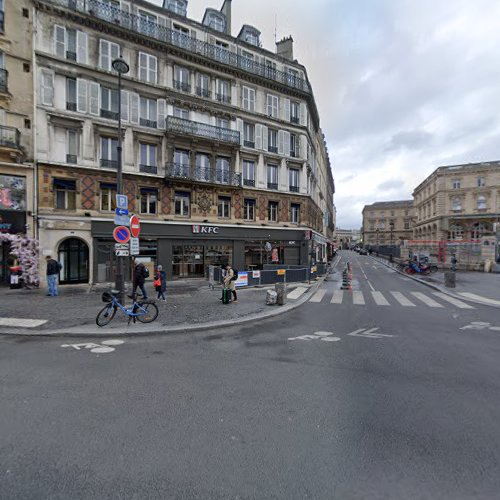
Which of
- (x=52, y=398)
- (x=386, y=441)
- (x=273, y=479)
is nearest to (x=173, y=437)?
(x=273, y=479)

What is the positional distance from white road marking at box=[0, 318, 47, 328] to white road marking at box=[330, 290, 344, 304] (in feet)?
34.8

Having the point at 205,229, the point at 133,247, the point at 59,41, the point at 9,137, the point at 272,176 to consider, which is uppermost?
the point at 59,41

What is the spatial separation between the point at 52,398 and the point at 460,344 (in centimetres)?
835

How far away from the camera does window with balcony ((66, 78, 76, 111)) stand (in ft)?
52.4

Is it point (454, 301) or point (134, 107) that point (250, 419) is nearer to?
point (454, 301)

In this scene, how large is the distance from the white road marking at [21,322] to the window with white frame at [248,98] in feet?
65.6

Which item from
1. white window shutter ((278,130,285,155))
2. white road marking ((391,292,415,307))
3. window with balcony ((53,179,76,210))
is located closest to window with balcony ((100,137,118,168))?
window with balcony ((53,179,76,210))

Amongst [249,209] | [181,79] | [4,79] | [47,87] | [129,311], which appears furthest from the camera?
[249,209]

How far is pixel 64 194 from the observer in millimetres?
16094

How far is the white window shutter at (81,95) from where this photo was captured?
16.0m

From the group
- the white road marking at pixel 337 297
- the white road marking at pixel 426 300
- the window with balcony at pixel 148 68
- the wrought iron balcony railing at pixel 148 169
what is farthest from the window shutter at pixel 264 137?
the white road marking at pixel 426 300

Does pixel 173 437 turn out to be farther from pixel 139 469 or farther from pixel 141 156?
pixel 141 156

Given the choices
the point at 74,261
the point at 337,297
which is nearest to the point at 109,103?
the point at 74,261

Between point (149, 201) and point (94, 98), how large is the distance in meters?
6.71
